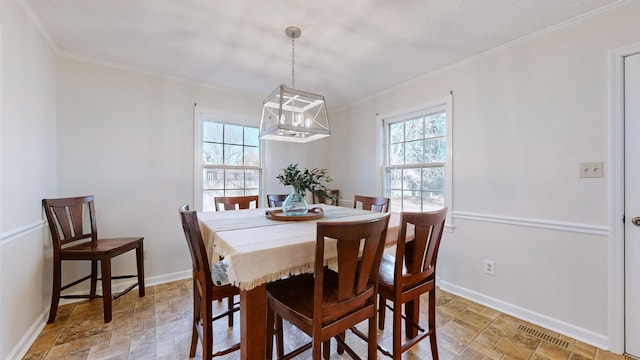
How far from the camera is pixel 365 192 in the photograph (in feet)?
12.3

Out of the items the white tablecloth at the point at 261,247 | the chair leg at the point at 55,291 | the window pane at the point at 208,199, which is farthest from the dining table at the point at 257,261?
the window pane at the point at 208,199

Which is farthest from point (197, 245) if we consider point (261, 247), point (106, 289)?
point (106, 289)

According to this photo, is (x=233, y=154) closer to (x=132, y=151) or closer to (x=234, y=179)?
(x=234, y=179)

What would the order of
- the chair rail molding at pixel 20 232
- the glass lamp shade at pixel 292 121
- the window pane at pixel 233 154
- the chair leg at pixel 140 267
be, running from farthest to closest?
the window pane at pixel 233 154, the chair leg at pixel 140 267, the glass lamp shade at pixel 292 121, the chair rail molding at pixel 20 232

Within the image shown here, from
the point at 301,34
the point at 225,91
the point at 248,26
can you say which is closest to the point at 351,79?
the point at 301,34

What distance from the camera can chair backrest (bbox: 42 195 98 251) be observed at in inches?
82.8

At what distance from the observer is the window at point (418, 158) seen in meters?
2.84

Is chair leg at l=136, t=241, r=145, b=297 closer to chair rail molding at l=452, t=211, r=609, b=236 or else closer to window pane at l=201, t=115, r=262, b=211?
window pane at l=201, t=115, r=262, b=211

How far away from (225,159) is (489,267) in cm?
324

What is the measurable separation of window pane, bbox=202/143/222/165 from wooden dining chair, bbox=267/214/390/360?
2334mm

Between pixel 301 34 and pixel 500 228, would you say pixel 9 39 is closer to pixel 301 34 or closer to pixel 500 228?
pixel 301 34

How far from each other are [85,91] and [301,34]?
7.43 feet

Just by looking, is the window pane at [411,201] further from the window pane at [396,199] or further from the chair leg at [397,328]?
the chair leg at [397,328]

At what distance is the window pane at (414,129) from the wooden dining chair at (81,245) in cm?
320
